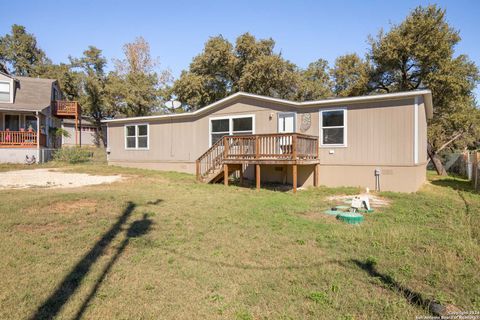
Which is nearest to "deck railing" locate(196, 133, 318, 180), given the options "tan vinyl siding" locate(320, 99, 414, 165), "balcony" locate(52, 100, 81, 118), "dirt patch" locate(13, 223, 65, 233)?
"tan vinyl siding" locate(320, 99, 414, 165)

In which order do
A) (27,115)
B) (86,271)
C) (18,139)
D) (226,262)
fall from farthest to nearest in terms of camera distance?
(27,115)
(18,139)
(226,262)
(86,271)

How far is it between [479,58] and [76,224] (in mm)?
20849

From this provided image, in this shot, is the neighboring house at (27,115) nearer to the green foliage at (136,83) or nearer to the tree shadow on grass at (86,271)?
the green foliage at (136,83)

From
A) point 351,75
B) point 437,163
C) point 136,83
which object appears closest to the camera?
point 437,163

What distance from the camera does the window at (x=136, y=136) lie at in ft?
55.5

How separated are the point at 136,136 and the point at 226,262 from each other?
1455 cm

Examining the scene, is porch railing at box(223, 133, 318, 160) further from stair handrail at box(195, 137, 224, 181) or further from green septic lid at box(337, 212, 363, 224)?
green septic lid at box(337, 212, 363, 224)

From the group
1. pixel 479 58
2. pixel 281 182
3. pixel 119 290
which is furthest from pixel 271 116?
pixel 479 58

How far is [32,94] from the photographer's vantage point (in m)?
21.0

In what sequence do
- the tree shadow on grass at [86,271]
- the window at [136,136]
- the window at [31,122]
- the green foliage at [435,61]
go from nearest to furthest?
1. the tree shadow on grass at [86,271]
2. the green foliage at [435,61]
3. the window at [136,136]
4. the window at [31,122]

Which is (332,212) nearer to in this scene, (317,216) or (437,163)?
(317,216)

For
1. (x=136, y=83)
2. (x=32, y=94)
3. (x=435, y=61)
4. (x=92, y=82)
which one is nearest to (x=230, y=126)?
(x=435, y=61)

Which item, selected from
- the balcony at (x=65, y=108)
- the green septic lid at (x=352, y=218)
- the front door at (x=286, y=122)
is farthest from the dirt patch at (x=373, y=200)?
the balcony at (x=65, y=108)

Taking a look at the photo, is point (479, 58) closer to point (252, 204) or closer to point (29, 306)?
point (252, 204)
